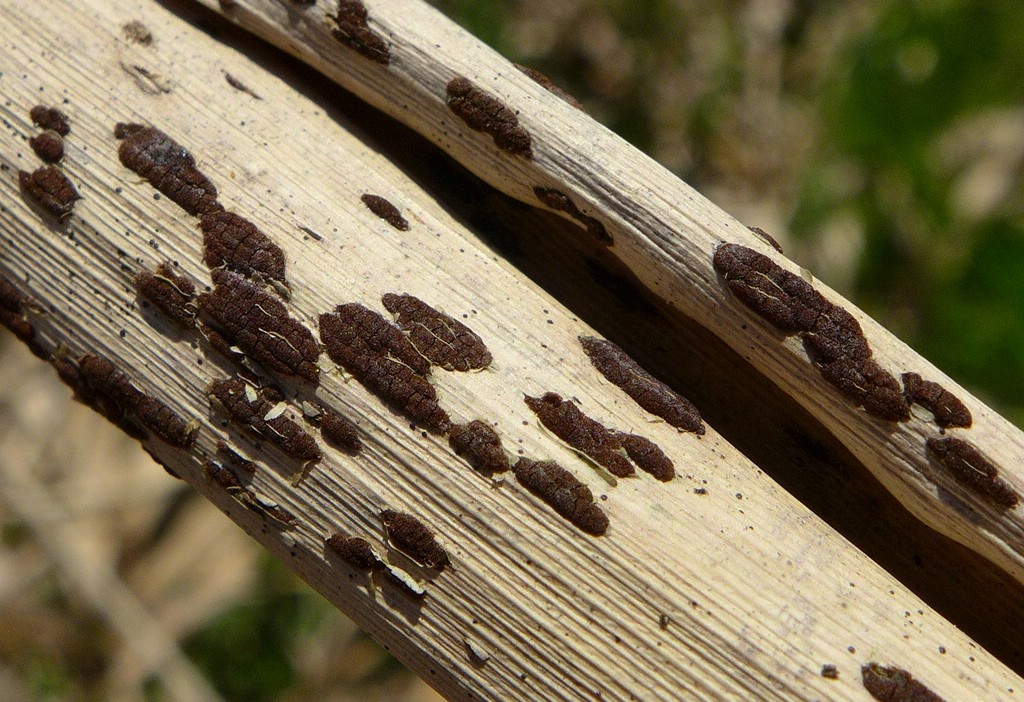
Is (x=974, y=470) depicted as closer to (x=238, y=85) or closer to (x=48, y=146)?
(x=238, y=85)

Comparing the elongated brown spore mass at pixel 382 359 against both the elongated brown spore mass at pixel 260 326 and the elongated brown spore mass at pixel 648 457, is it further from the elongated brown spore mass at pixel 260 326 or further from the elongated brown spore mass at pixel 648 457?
the elongated brown spore mass at pixel 648 457

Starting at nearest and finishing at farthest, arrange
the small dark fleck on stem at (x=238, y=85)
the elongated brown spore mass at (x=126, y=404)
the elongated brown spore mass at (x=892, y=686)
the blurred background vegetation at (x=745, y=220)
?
Result: 1. the elongated brown spore mass at (x=892, y=686)
2. the elongated brown spore mass at (x=126, y=404)
3. the small dark fleck on stem at (x=238, y=85)
4. the blurred background vegetation at (x=745, y=220)

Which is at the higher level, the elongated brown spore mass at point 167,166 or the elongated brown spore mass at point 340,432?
the elongated brown spore mass at point 167,166

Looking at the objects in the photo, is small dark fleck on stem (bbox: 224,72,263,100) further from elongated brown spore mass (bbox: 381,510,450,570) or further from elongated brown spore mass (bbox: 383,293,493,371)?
elongated brown spore mass (bbox: 381,510,450,570)

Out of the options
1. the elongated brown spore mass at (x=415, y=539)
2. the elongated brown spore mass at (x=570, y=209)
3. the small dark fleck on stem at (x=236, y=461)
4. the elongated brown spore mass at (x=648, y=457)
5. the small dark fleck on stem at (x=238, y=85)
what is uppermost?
the elongated brown spore mass at (x=570, y=209)

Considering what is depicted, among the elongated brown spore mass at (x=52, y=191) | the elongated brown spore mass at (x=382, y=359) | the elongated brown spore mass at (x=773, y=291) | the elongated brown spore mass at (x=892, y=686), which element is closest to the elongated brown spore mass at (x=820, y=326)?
the elongated brown spore mass at (x=773, y=291)

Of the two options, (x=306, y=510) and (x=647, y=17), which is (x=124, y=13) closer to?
(x=306, y=510)

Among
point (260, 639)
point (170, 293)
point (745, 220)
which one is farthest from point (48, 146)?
point (745, 220)
